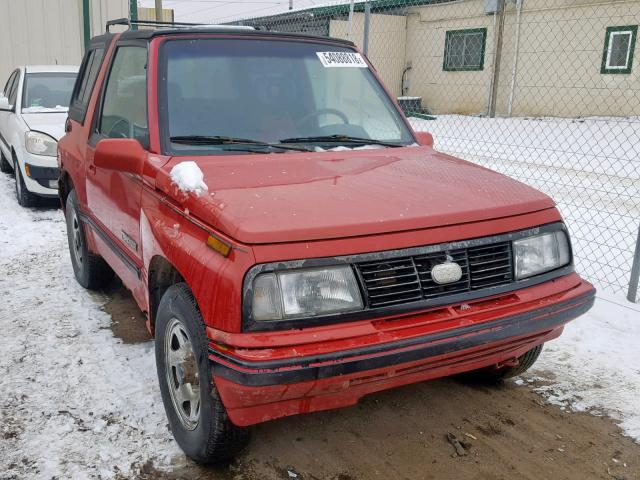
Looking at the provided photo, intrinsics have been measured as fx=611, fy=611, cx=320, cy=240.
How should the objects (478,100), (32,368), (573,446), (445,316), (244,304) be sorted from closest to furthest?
(244,304)
(445,316)
(573,446)
(32,368)
(478,100)

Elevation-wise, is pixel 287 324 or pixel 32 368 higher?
pixel 287 324

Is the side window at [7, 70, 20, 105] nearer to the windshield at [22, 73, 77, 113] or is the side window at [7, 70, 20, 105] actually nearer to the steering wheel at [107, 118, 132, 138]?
the windshield at [22, 73, 77, 113]

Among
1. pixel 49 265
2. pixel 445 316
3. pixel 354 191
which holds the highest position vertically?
pixel 354 191

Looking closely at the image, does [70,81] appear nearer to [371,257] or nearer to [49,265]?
[49,265]

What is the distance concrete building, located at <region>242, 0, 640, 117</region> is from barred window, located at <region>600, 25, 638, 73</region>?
0.08 ft

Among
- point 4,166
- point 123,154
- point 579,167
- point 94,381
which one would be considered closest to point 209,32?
point 123,154

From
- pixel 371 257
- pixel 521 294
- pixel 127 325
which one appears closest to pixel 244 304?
pixel 371 257

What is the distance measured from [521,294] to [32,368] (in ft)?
9.21

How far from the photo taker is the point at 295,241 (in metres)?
2.23

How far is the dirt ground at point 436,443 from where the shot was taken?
2768 millimetres

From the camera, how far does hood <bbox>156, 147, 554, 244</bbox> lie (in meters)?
2.29

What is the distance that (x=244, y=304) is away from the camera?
2193 mm

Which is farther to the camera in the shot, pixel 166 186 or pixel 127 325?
pixel 127 325

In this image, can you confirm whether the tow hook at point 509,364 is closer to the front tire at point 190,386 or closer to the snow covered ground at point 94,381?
the snow covered ground at point 94,381
